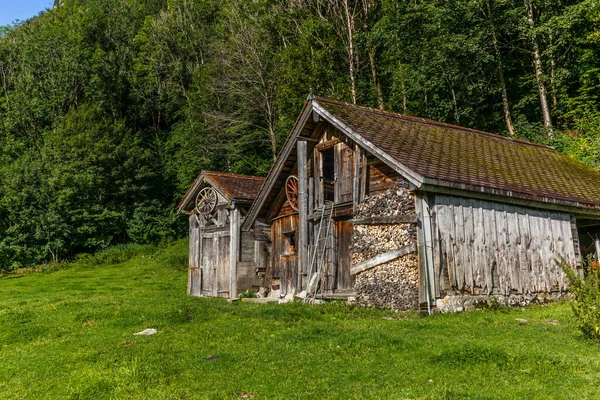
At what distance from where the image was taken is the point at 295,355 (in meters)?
8.34

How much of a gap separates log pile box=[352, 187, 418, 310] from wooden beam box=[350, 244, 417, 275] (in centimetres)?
10

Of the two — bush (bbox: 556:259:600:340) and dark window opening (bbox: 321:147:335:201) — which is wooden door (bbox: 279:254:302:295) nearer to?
dark window opening (bbox: 321:147:335:201)

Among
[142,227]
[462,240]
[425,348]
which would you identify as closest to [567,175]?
[462,240]

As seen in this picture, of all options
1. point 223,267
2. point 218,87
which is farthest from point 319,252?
point 218,87

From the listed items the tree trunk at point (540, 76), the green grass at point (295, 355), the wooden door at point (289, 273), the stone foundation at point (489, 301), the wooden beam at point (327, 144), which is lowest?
the green grass at point (295, 355)

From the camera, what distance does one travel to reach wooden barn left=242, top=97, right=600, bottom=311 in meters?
12.6

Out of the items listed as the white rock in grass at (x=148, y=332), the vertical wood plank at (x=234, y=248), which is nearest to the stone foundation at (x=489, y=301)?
the white rock in grass at (x=148, y=332)

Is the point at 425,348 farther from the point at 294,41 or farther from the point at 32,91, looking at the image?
the point at 32,91

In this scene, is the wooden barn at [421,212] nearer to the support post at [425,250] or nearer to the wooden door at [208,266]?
the support post at [425,250]

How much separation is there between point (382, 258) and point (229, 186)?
1038 cm

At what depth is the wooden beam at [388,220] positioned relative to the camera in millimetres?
12711

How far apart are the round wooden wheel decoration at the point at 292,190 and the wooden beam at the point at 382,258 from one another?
17.1ft

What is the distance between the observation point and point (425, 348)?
8.23 meters

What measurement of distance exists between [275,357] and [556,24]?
82.9ft
